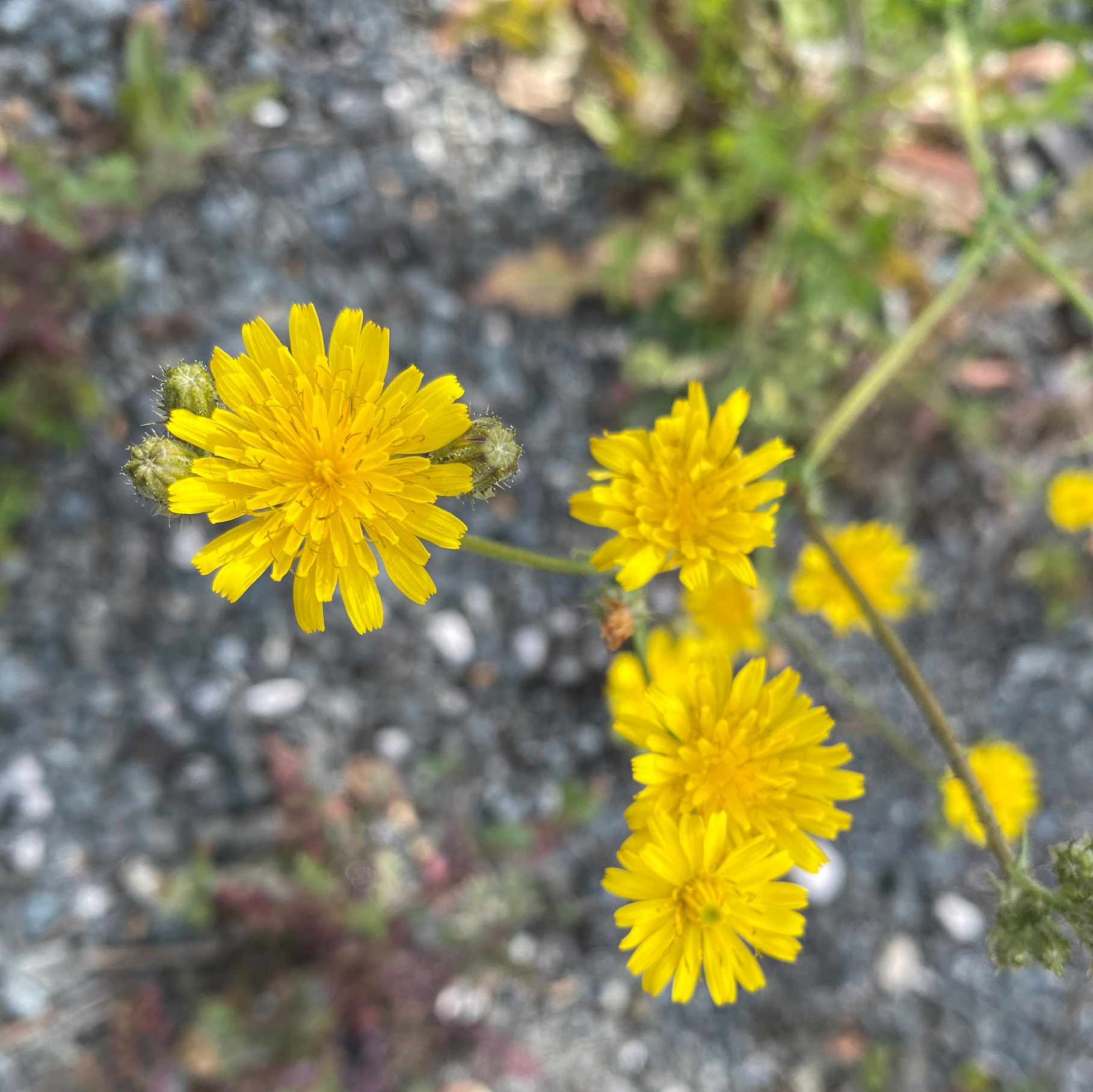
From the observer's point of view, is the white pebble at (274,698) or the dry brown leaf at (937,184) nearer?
the white pebble at (274,698)

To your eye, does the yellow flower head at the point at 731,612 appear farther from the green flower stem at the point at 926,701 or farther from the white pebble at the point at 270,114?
the white pebble at the point at 270,114

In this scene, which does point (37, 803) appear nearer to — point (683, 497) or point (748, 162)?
point (683, 497)

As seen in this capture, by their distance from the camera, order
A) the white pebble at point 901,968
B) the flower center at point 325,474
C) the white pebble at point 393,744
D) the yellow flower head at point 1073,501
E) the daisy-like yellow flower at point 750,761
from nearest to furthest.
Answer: the flower center at point 325,474 → the daisy-like yellow flower at point 750,761 → the yellow flower head at point 1073,501 → the white pebble at point 393,744 → the white pebble at point 901,968

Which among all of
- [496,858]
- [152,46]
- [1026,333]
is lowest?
[496,858]

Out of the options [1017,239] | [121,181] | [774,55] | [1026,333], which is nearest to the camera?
[1017,239]

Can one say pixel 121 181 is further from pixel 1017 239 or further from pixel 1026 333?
pixel 1026 333

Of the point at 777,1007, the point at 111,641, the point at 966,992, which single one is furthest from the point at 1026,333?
the point at 111,641

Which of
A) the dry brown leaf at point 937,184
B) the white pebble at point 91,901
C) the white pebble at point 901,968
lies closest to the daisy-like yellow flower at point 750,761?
the white pebble at point 901,968

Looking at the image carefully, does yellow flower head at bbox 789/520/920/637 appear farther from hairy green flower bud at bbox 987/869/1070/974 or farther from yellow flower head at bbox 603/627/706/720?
hairy green flower bud at bbox 987/869/1070/974
